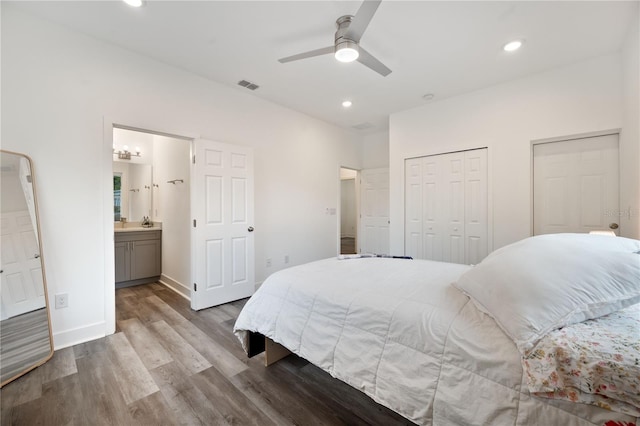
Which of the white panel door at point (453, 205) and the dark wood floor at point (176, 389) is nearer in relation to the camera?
the dark wood floor at point (176, 389)

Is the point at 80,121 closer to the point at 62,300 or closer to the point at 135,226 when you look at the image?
the point at 62,300

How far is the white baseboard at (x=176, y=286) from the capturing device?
138 inches

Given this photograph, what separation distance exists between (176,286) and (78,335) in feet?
4.68

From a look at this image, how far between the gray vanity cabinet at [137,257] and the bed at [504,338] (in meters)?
3.49

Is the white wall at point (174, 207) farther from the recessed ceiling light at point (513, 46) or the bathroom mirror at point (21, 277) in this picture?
the recessed ceiling light at point (513, 46)

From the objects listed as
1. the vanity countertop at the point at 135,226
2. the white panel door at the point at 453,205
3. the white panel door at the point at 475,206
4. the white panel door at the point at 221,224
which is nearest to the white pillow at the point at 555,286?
the white panel door at the point at 475,206

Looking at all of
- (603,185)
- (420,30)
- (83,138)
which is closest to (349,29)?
(420,30)

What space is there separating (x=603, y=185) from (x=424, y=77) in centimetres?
230

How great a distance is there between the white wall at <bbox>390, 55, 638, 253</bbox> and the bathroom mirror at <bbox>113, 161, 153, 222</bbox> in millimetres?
4323

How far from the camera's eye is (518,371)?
0.92 m

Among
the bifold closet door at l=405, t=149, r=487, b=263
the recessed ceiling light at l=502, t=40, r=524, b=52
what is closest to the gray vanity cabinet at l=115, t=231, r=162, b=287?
the bifold closet door at l=405, t=149, r=487, b=263

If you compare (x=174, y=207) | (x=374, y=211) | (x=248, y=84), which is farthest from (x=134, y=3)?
(x=374, y=211)

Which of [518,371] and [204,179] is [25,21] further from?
[518,371]

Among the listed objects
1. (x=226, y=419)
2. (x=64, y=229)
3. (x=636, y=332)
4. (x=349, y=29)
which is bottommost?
(x=226, y=419)
